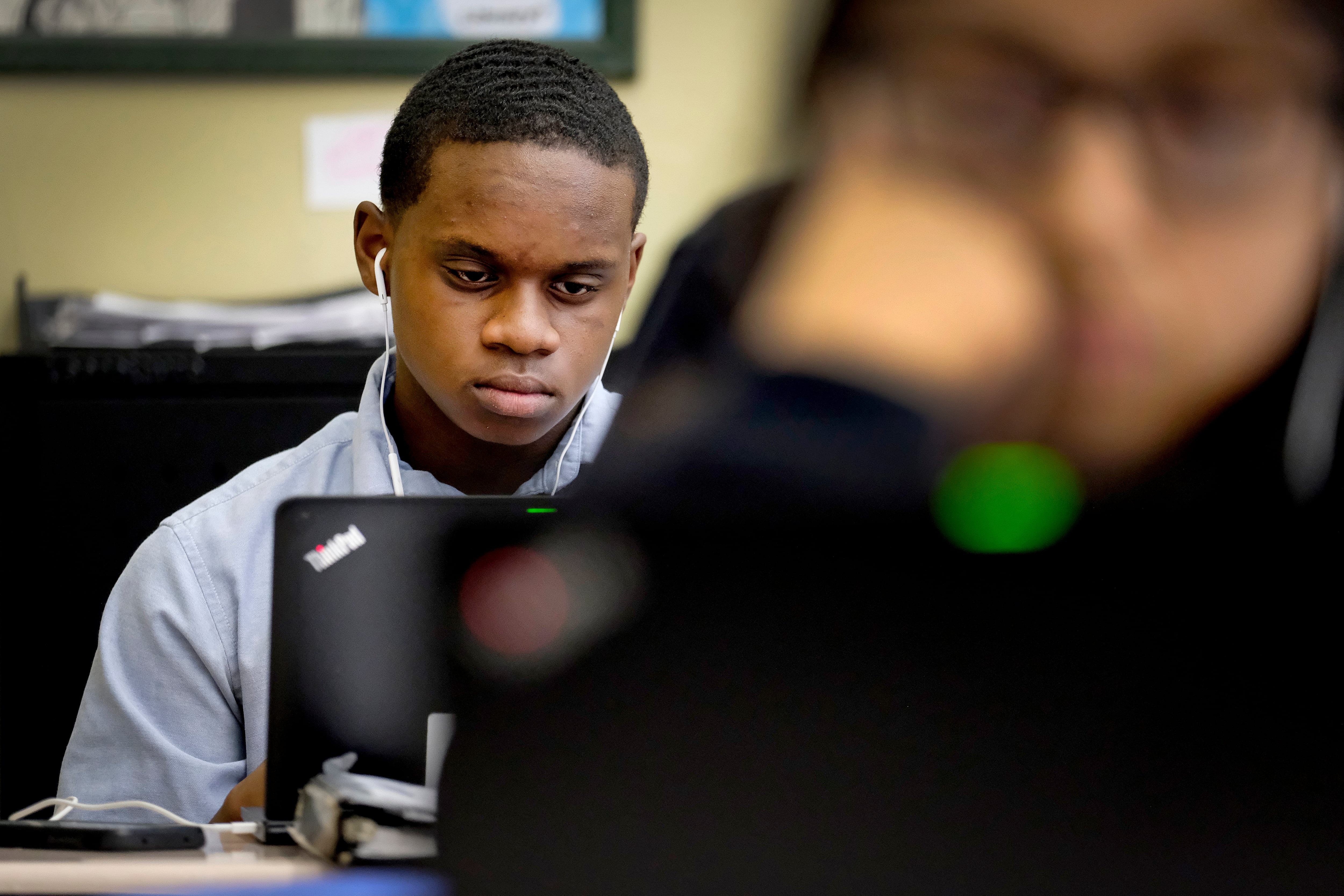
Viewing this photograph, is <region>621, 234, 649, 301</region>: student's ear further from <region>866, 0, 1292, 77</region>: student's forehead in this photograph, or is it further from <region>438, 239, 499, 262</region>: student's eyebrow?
<region>866, 0, 1292, 77</region>: student's forehead

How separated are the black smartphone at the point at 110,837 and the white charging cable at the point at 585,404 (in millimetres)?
411

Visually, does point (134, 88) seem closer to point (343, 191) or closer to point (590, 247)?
point (343, 191)

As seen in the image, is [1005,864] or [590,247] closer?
[1005,864]

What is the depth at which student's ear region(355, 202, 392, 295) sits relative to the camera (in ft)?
3.07

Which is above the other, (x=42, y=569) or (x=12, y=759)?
(x=42, y=569)

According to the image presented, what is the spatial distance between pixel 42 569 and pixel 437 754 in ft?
2.67

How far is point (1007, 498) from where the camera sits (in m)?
0.34

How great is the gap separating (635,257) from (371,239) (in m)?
0.22

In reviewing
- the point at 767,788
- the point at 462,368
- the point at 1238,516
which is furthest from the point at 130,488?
the point at 1238,516

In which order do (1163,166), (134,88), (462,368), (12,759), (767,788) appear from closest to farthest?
(1163,166)
(767,788)
(462,368)
(12,759)
(134,88)

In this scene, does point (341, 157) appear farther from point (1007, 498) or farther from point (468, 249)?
point (1007, 498)

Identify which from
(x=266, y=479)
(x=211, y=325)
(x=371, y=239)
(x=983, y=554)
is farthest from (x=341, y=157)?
(x=983, y=554)

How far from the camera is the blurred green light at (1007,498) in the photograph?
0.30 m

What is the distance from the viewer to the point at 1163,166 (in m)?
0.26
